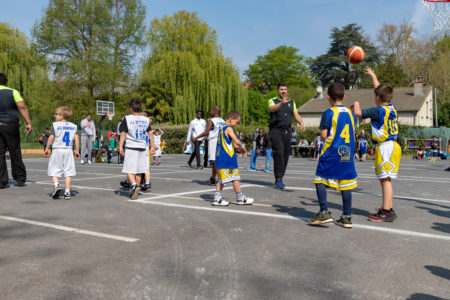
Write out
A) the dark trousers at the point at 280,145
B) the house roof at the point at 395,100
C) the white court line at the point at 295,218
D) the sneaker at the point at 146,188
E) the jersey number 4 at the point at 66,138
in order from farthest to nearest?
the house roof at the point at 395,100, the dark trousers at the point at 280,145, the sneaker at the point at 146,188, the jersey number 4 at the point at 66,138, the white court line at the point at 295,218

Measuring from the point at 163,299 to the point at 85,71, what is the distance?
37.0 m

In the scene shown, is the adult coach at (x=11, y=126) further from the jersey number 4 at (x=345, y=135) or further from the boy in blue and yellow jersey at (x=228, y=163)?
the jersey number 4 at (x=345, y=135)

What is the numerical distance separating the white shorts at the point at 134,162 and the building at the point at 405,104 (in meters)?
40.8

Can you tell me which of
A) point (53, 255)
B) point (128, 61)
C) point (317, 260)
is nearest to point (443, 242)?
point (317, 260)

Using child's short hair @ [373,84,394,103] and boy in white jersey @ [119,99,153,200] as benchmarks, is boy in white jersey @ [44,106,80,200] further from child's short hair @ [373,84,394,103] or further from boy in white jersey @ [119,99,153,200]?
child's short hair @ [373,84,394,103]

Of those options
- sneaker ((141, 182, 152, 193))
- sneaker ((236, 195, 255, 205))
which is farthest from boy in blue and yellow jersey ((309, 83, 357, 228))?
sneaker ((141, 182, 152, 193))

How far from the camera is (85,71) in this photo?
3662 cm

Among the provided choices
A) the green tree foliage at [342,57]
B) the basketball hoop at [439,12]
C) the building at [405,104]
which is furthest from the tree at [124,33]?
the green tree foliage at [342,57]

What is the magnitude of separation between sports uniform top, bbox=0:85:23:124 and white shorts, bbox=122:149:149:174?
2.92 meters

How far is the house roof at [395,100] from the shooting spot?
4553 cm

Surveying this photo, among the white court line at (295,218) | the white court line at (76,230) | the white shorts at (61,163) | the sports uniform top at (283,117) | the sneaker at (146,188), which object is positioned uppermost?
the sports uniform top at (283,117)

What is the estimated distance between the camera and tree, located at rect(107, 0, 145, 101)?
38.9 m

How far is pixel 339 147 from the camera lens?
4855mm

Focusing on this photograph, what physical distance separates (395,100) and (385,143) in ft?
150
